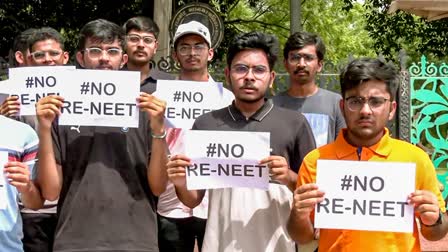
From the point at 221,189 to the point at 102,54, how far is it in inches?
39.9

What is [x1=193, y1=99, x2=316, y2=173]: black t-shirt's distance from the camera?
4.32 m

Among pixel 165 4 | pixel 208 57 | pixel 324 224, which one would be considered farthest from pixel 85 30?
pixel 165 4

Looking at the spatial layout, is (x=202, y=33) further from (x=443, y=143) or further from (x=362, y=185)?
(x=443, y=143)

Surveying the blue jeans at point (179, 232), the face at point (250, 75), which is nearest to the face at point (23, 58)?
the blue jeans at point (179, 232)

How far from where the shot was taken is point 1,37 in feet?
59.8

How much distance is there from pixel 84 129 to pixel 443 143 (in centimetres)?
779

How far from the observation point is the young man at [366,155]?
3625 mm

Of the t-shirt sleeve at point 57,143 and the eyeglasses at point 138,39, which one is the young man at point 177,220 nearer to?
the eyeglasses at point 138,39

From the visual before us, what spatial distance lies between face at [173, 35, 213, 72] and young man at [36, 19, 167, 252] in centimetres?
132

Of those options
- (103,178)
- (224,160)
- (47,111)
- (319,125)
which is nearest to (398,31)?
(319,125)

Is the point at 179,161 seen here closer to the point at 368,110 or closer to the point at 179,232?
the point at 368,110

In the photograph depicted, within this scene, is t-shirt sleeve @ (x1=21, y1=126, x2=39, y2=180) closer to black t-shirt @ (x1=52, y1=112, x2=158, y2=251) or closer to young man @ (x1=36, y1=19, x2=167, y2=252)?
young man @ (x1=36, y1=19, x2=167, y2=252)

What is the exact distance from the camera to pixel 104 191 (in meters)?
4.15

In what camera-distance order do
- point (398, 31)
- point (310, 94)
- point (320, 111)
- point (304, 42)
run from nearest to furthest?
point (320, 111), point (310, 94), point (304, 42), point (398, 31)
